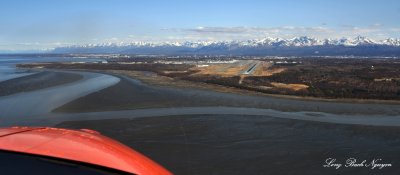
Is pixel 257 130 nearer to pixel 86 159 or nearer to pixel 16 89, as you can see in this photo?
pixel 86 159

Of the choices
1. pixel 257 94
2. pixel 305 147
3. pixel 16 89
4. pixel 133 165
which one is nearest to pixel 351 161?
pixel 305 147

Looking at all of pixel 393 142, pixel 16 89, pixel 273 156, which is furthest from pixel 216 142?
pixel 16 89

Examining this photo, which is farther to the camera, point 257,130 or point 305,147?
point 257,130

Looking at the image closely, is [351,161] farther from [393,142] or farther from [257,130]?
[257,130]

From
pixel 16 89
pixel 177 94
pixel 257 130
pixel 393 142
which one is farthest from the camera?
pixel 16 89

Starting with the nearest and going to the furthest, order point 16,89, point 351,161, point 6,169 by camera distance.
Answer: point 6,169
point 351,161
point 16,89

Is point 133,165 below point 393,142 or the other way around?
the other way around
